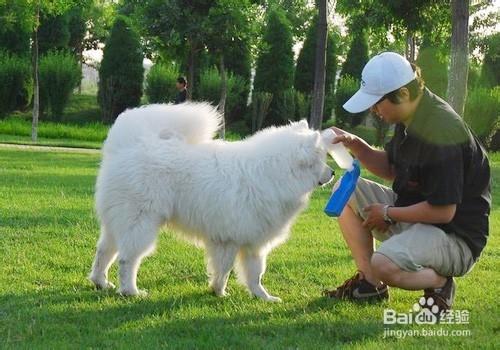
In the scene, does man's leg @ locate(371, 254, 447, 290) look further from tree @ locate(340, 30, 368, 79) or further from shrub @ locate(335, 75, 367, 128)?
tree @ locate(340, 30, 368, 79)

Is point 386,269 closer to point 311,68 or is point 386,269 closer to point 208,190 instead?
point 208,190

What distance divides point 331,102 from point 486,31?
7350 millimetres

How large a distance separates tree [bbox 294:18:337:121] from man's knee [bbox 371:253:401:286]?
21688 millimetres

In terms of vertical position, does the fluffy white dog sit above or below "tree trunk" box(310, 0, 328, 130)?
below

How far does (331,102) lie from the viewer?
25.1 metres

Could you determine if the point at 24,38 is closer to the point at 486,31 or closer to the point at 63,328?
the point at 486,31

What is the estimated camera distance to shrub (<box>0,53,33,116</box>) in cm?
2338

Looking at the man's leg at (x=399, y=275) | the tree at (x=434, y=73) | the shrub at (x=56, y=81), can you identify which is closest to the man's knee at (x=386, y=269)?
the man's leg at (x=399, y=275)

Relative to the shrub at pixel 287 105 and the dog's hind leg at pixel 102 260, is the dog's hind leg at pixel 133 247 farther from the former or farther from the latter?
the shrub at pixel 287 105

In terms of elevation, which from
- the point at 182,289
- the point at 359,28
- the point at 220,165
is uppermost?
the point at 359,28

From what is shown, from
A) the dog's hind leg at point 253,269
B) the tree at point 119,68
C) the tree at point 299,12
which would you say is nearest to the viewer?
the dog's hind leg at point 253,269

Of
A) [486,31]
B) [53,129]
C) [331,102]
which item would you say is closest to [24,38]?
[53,129]

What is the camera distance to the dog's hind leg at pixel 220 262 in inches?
167

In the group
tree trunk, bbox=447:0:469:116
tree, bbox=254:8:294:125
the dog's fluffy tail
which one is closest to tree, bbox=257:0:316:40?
tree, bbox=254:8:294:125
